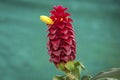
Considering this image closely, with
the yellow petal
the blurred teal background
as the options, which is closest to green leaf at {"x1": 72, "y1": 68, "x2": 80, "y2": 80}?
the yellow petal

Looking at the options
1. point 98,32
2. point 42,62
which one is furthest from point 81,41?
point 42,62

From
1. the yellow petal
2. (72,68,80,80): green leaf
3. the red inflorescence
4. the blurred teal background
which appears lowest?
(72,68,80,80): green leaf

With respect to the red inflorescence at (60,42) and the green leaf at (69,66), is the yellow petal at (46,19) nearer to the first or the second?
the red inflorescence at (60,42)

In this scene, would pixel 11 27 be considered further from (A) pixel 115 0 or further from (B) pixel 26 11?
(A) pixel 115 0

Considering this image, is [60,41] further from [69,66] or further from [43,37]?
[43,37]

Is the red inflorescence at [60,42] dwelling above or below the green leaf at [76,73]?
above

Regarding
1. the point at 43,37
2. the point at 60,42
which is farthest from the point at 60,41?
the point at 43,37

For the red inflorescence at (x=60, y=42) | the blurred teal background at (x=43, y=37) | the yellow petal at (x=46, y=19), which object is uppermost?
the blurred teal background at (x=43, y=37)

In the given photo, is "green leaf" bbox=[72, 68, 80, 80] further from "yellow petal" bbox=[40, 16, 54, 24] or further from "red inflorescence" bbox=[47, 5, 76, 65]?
"yellow petal" bbox=[40, 16, 54, 24]

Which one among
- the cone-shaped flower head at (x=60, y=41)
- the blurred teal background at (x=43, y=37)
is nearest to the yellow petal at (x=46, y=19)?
the cone-shaped flower head at (x=60, y=41)
